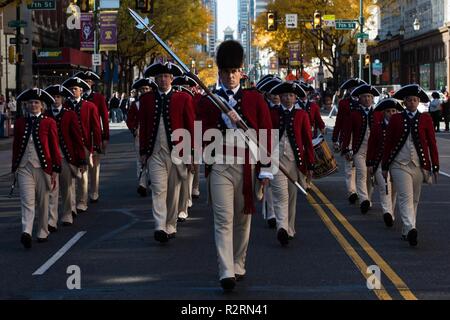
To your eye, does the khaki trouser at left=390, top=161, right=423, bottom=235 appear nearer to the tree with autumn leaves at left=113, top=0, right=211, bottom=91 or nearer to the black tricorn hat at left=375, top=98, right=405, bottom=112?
the black tricorn hat at left=375, top=98, right=405, bottom=112

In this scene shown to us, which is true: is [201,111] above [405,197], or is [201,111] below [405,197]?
above

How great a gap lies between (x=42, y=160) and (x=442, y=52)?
54.1 m

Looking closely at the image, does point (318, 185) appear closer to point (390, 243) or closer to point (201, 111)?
→ point (390, 243)

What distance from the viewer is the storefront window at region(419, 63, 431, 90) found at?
6694cm

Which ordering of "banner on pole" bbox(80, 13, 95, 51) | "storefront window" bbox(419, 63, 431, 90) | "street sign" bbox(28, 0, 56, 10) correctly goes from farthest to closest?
"storefront window" bbox(419, 63, 431, 90) → "banner on pole" bbox(80, 13, 95, 51) → "street sign" bbox(28, 0, 56, 10)

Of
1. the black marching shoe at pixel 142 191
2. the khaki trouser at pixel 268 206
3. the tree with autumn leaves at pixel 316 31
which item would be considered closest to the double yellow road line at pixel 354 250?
the khaki trouser at pixel 268 206

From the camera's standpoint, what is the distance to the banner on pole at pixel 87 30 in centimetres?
4581

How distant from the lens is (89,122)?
14797 mm

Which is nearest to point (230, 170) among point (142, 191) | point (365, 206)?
point (365, 206)

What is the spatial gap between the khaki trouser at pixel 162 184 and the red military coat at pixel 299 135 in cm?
141

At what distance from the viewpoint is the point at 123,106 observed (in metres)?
57.8

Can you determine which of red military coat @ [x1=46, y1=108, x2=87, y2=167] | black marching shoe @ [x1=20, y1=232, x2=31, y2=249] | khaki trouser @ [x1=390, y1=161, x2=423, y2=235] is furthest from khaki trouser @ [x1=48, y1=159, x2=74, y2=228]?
khaki trouser @ [x1=390, y1=161, x2=423, y2=235]
